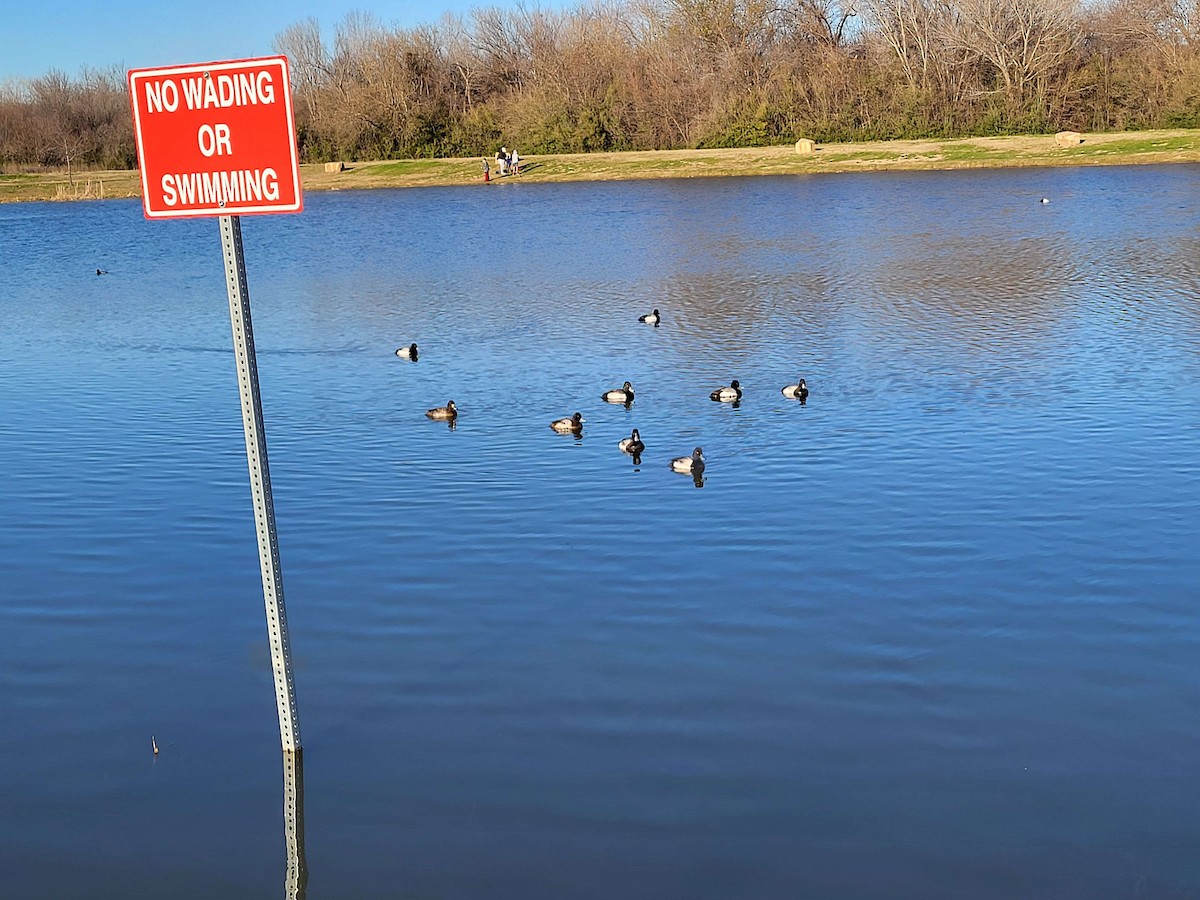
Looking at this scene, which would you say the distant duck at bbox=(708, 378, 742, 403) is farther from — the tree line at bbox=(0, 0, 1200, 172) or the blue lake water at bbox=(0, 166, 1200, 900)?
the tree line at bbox=(0, 0, 1200, 172)

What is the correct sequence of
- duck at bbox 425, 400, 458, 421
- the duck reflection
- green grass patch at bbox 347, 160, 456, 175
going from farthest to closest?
green grass patch at bbox 347, 160, 456, 175
duck at bbox 425, 400, 458, 421
the duck reflection

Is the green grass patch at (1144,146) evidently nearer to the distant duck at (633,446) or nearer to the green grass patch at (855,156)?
the green grass patch at (855,156)

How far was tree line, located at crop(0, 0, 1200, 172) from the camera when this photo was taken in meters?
76.1

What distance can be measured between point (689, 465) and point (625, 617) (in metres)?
4.63

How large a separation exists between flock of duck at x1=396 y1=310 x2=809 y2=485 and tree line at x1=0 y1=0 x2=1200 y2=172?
61415 mm

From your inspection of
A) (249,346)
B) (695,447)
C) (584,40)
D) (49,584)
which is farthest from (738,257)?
(584,40)

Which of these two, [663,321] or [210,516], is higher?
[663,321]

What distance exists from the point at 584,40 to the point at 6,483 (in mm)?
83691

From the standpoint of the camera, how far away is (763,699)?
327 inches

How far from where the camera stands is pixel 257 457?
6898 millimetres

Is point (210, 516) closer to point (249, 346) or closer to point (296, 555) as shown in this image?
point (296, 555)

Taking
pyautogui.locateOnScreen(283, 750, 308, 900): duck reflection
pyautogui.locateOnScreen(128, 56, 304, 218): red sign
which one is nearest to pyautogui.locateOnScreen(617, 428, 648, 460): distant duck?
pyautogui.locateOnScreen(283, 750, 308, 900): duck reflection

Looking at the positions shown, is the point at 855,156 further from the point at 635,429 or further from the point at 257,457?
the point at 257,457

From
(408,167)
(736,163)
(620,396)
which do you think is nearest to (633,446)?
(620,396)
